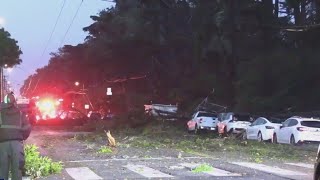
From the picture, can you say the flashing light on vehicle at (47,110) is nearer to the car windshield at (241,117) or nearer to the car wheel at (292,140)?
the car windshield at (241,117)

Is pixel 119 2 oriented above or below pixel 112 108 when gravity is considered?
above

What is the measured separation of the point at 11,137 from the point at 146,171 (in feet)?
18.4

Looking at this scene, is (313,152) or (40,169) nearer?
(40,169)

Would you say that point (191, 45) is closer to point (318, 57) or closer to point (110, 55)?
point (110, 55)

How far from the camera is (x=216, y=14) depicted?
55.2 meters

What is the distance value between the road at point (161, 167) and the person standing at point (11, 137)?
11.7ft

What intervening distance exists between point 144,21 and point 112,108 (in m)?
15.8

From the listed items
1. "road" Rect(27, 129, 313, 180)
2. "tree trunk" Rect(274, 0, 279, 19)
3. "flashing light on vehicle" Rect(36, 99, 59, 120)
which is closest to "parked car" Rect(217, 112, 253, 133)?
"road" Rect(27, 129, 313, 180)

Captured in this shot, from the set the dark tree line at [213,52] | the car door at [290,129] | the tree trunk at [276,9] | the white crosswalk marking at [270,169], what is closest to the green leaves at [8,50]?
the dark tree line at [213,52]

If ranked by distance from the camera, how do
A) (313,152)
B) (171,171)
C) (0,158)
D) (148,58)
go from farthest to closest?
(148,58) → (313,152) → (171,171) → (0,158)

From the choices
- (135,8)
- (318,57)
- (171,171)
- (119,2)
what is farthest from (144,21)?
(171,171)

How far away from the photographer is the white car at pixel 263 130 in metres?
29.7

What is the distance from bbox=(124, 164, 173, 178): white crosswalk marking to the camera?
1375cm

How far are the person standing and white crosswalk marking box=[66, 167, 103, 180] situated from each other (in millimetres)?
3674
